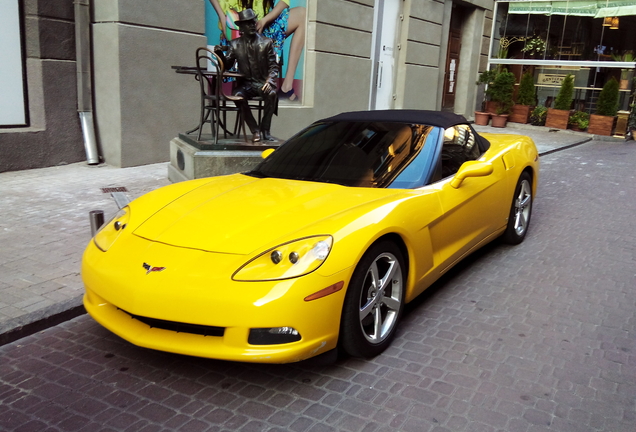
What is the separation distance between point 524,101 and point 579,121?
2.06 m

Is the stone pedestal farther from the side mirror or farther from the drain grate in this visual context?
the side mirror

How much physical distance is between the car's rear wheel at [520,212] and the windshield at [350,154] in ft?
5.71

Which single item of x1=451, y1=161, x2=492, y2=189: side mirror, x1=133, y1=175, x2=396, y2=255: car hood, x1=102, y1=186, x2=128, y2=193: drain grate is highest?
x1=451, y1=161, x2=492, y2=189: side mirror

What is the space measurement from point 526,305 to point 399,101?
12101 millimetres

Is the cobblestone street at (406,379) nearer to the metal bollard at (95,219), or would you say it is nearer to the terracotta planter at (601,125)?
the metal bollard at (95,219)

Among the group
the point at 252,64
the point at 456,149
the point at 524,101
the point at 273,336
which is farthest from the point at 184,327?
the point at 524,101

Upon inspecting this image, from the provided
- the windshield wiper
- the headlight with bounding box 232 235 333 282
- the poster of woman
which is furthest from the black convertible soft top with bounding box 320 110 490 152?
the poster of woman

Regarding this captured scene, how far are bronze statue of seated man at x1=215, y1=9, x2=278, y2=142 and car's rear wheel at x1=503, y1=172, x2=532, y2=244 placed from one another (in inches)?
147

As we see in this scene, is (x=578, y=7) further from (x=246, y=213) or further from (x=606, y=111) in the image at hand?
(x=246, y=213)

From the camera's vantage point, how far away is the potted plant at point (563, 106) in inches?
732

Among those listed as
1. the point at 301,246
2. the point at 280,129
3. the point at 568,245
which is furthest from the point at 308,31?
the point at 301,246

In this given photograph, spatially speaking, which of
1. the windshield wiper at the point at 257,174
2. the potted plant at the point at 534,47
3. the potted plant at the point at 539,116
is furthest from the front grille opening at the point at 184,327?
the potted plant at the point at 534,47

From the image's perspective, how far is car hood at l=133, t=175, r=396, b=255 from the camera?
3189 mm

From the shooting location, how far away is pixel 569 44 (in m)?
20.9
